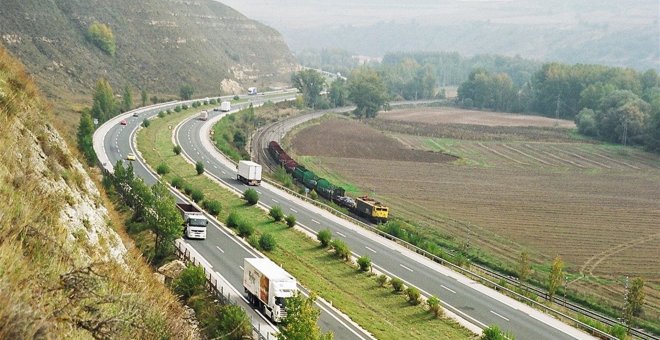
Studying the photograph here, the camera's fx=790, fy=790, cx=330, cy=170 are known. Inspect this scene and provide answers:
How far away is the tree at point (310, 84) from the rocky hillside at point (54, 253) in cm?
14807

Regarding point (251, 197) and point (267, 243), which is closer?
point (267, 243)

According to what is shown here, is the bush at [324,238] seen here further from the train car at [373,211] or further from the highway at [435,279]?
the train car at [373,211]

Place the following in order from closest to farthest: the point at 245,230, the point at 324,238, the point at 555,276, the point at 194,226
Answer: the point at 555,276 → the point at 194,226 → the point at 324,238 → the point at 245,230

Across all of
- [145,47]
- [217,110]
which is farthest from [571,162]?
[145,47]

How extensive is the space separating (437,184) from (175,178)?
32.9 metres

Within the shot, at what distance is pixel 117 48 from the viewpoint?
153375 mm

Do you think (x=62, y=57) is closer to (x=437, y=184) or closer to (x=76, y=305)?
(x=437, y=184)

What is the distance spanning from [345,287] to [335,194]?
108 ft

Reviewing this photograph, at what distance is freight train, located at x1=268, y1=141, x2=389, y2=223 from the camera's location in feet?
226

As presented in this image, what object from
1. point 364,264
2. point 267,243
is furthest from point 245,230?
point 364,264

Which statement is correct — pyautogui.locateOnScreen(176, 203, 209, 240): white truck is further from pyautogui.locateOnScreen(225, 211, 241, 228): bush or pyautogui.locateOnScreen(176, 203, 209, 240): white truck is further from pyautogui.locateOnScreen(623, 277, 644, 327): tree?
pyautogui.locateOnScreen(623, 277, 644, 327): tree

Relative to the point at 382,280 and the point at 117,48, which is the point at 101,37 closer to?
the point at 117,48

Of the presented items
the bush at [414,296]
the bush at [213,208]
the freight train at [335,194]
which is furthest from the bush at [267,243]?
the freight train at [335,194]

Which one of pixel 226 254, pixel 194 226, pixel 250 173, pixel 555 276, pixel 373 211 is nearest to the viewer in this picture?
pixel 555 276
